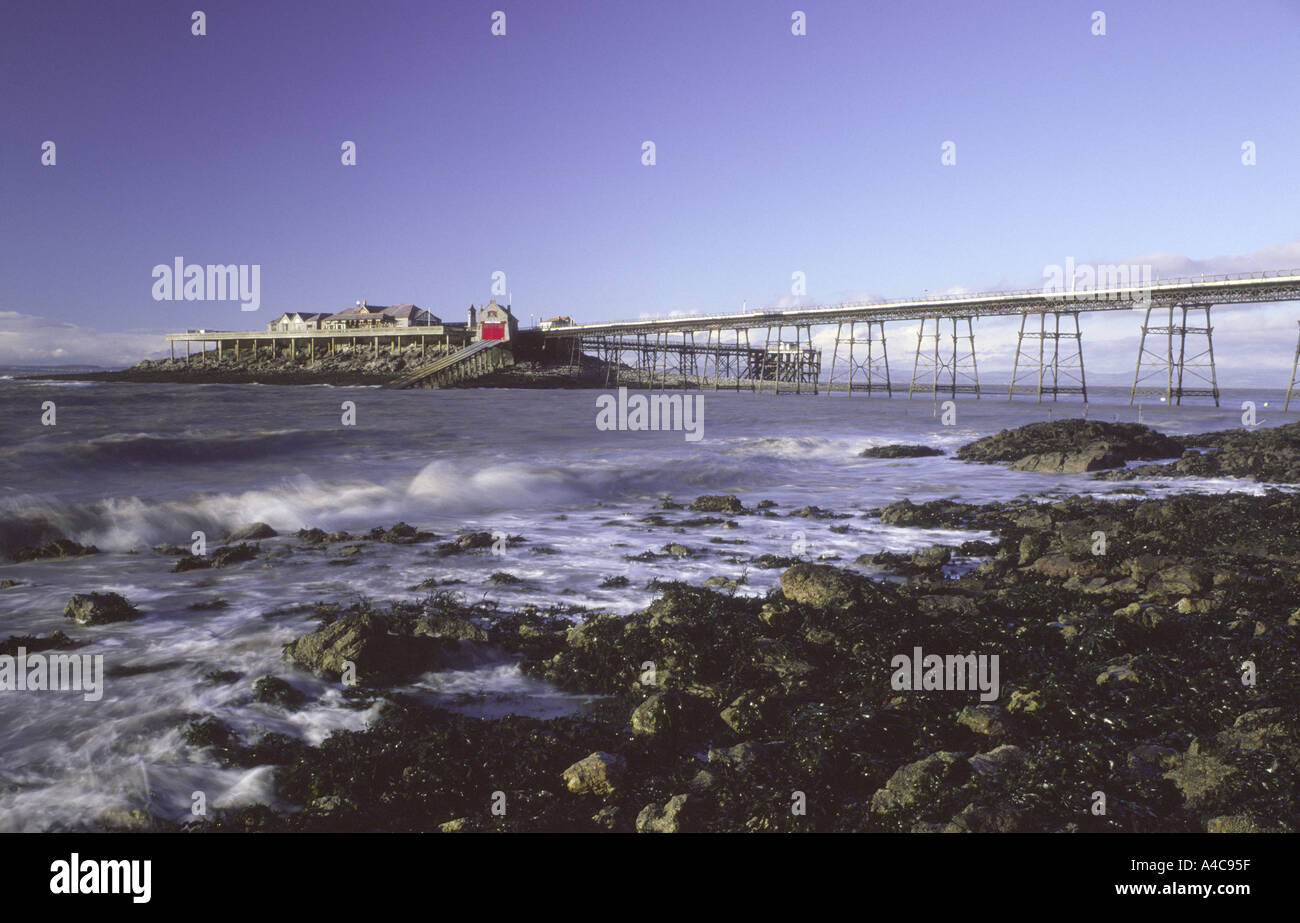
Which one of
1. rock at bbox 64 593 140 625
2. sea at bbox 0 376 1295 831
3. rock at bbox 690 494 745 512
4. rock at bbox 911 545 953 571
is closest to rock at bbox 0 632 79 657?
sea at bbox 0 376 1295 831

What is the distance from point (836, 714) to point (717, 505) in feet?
34.1

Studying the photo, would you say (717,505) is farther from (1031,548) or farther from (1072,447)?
(1072,447)

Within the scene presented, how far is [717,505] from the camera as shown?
16172mm

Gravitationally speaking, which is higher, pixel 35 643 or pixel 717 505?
pixel 717 505

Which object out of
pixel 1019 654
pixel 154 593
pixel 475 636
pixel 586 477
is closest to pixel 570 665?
pixel 475 636

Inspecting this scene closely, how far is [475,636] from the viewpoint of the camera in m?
7.54

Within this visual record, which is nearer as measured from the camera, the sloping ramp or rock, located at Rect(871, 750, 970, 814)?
rock, located at Rect(871, 750, 970, 814)

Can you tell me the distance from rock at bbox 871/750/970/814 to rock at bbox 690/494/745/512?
11.1 metres

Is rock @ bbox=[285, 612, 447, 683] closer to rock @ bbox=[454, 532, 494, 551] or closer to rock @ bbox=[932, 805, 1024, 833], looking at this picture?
rock @ bbox=[932, 805, 1024, 833]

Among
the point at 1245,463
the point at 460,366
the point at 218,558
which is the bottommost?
the point at 218,558

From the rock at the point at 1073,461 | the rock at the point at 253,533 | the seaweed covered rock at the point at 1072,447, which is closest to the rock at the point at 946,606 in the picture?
the rock at the point at 253,533

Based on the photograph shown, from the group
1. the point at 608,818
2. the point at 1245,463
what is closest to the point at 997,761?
the point at 608,818

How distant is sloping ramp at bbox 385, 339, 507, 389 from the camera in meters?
79.4
